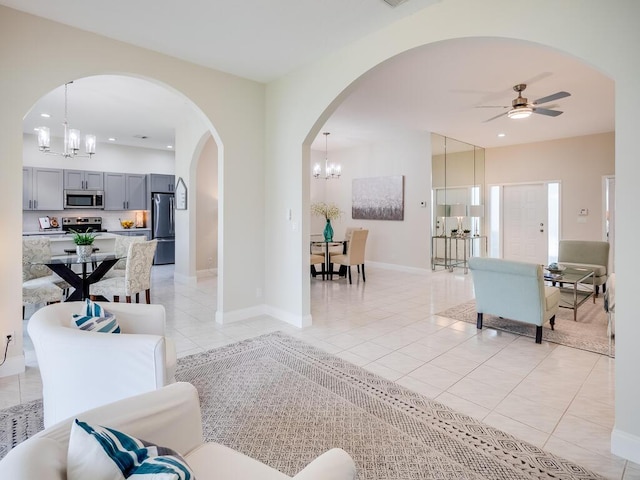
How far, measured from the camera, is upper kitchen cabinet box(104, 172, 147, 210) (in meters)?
8.53

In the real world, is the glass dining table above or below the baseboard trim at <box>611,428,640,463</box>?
above

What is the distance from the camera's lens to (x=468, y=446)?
6.71 ft

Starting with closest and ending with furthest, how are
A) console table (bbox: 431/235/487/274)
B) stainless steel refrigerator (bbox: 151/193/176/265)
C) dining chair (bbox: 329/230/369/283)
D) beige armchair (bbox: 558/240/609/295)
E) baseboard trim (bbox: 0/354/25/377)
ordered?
1. baseboard trim (bbox: 0/354/25/377)
2. beige armchair (bbox: 558/240/609/295)
3. dining chair (bbox: 329/230/369/283)
4. console table (bbox: 431/235/487/274)
5. stainless steel refrigerator (bbox: 151/193/176/265)

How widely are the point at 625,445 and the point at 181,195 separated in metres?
6.90

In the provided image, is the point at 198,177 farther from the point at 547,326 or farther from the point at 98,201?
the point at 547,326

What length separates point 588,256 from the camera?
588cm

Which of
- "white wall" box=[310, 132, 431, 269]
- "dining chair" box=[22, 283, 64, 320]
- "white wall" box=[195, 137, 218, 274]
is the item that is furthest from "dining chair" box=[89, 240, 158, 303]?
"white wall" box=[310, 132, 431, 269]

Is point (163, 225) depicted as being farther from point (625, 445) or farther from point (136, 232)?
point (625, 445)

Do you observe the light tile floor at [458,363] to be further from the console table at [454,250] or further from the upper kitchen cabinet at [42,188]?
the upper kitchen cabinet at [42,188]

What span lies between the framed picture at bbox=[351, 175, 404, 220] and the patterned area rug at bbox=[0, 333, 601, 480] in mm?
5868

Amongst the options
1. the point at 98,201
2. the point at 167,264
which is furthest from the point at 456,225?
the point at 98,201

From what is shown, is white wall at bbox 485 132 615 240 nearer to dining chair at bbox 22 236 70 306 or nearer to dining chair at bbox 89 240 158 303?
dining chair at bbox 89 240 158 303

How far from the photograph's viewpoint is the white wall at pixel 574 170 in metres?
7.23

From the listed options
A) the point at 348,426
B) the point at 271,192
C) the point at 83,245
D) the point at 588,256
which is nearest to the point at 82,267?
the point at 83,245
